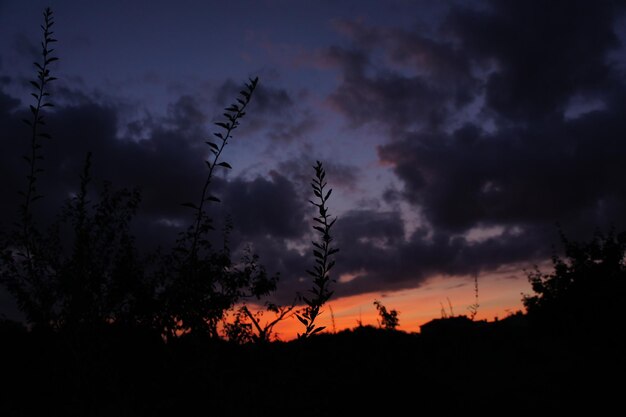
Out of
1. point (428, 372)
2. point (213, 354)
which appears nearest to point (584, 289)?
point (428, 372)

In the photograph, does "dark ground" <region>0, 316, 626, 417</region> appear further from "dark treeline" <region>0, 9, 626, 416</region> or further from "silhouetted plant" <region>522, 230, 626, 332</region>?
"silhouetted plant" <region>522, 230, 626, 332</region>

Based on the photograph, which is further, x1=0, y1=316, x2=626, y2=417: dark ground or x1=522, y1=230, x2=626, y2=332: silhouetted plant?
x1=522, y1=230, x2=626, y2=332: silhouetted plant

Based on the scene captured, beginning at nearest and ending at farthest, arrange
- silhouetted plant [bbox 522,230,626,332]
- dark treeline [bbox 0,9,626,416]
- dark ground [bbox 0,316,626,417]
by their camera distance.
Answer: dark treeline [bbox 0,9,626,416] → dark ground [bbox 0,316,626,417] → silhouetted plant [bbox 522,230,626,332]

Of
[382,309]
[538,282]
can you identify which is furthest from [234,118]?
[538,282]

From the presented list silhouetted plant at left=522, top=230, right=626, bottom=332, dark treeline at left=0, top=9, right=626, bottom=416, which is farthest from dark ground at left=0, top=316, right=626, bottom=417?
silhouetted plant at left=522, top=230, right=626, bottom=332

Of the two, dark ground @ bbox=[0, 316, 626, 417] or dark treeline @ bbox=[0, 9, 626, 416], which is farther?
dark ground @ bbox=[0, 316, 626, 417]

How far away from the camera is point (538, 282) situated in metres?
40.4

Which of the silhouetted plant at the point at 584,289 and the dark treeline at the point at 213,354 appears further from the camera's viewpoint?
the silhouetted plant at the point at 584,289

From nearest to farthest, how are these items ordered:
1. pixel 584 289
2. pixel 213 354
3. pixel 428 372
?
pixel 213 354 → pixel 428 372 → pixel 584 289

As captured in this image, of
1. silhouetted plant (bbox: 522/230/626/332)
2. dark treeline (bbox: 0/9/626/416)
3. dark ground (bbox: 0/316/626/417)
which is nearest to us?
dark treeline (bbox: 0/9/626/416)

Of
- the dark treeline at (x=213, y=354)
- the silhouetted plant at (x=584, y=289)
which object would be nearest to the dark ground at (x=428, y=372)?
the dark treeline at (x=213, y=354)

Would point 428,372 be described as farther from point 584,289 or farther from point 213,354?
point 584,289

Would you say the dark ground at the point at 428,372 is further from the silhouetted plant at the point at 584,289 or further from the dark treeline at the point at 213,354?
the silhouetted plant at the point at 584,289

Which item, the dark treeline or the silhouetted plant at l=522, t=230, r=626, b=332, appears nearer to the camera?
the dark treeline
